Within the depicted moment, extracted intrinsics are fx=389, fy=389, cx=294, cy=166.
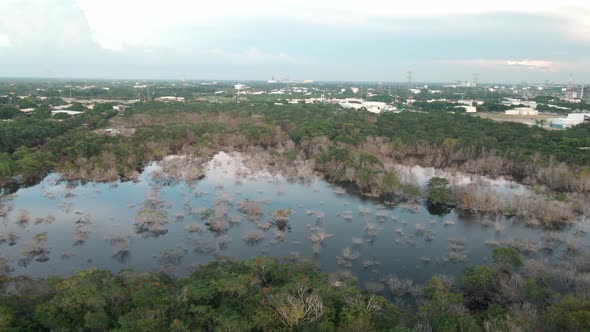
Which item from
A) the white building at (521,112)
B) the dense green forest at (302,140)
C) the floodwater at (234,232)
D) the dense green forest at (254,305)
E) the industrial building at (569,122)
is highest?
the white building at (521,112)

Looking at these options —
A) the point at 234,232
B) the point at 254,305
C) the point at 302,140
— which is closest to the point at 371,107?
the point at 302,140

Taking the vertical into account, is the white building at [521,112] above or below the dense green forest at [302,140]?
above

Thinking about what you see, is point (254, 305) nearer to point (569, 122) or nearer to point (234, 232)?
point (234, 232)

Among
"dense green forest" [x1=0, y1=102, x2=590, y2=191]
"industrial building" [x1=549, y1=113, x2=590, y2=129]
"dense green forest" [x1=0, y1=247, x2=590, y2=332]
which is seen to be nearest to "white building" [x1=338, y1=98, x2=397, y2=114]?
"dense green forest" [x1=0, y1=102, x2=590, y2=191]

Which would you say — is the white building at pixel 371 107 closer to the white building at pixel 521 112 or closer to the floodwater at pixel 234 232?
the white building at pixel 521 112

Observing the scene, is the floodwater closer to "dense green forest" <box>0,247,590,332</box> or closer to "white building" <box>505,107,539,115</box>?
"dense green forest" <box>0,247,590,332</box>

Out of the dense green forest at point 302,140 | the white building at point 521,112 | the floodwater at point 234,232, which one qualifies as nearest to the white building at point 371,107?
the dense green forest at point 302,140
